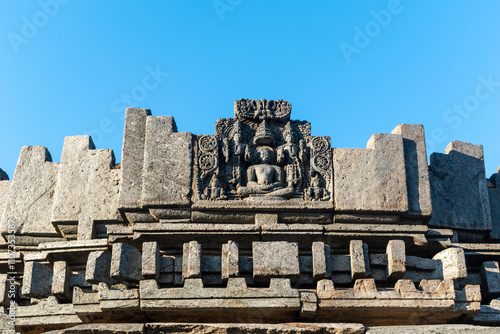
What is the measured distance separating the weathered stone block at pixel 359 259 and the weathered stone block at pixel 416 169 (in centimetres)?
88

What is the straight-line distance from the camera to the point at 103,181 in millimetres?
11734

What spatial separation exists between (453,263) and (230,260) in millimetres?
2838

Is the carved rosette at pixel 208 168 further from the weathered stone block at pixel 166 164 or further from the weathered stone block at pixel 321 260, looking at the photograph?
the weathered stone block at pixel 321 260

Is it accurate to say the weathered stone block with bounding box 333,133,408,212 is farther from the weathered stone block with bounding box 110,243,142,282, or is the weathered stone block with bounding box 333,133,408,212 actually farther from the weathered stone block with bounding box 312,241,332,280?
the weathered stone block with bounding box 110,243,142,282

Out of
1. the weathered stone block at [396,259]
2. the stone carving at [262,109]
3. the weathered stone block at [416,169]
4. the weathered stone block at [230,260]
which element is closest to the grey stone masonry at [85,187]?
the weathered stone block at [230,260]

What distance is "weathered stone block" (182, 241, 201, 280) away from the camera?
10.3 m

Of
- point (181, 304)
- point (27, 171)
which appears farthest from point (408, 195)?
point (27, 171)

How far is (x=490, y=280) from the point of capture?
37.2 ft

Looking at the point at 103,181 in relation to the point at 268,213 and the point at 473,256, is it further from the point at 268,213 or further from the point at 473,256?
the point at 473,256

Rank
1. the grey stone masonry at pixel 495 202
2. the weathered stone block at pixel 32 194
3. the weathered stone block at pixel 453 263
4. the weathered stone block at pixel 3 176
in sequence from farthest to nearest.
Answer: the weathered stone block at pixel 3 176 < the grey stone masonry at pixel 495 202 < the weathered stone block at pixel 32 194 < the weathered stone block at pixel 453 263

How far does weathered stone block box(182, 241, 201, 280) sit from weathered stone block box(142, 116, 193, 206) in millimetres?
667

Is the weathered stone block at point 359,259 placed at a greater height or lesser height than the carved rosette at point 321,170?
lesser

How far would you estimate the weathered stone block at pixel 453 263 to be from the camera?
10.6 m

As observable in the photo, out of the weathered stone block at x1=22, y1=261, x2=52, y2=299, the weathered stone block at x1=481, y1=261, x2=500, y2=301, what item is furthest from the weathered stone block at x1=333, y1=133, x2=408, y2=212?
the weathered stone block at x1=22, y1=261, x2=52, y2=299
